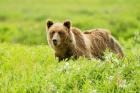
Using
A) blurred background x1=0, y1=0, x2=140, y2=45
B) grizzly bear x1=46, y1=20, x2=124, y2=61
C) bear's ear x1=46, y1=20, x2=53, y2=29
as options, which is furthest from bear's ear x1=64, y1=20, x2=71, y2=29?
blurred background x1=0, y1=0, x2=140, y2=45

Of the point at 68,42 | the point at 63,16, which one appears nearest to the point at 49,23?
the point at 68,42

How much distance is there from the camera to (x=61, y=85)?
8.07 metres

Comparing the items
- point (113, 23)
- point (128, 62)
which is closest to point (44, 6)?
point (113, 23)

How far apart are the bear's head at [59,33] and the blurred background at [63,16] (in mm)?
14029

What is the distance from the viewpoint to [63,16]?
32.9m

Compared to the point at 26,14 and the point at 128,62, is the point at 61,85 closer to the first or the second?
the point at 128,62

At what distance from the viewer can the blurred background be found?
29.5 metres

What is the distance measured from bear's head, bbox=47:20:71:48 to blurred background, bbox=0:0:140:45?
14029 millimetres

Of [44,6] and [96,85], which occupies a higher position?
[96,85]

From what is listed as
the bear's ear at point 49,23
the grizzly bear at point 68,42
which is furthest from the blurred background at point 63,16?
the bear's ear at point 49,23

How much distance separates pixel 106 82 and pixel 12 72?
81.9 inches

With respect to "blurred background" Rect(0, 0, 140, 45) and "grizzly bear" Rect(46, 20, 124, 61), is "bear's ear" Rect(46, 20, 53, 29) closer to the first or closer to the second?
"grizzly bear" Rect(46, 20, 124, 61)

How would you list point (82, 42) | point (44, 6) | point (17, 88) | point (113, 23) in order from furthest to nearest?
point (44, 6)
point (113, 23)
point (82, 42)
point (17, 88)

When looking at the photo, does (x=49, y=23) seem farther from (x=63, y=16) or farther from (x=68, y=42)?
(x=63, y=16)
